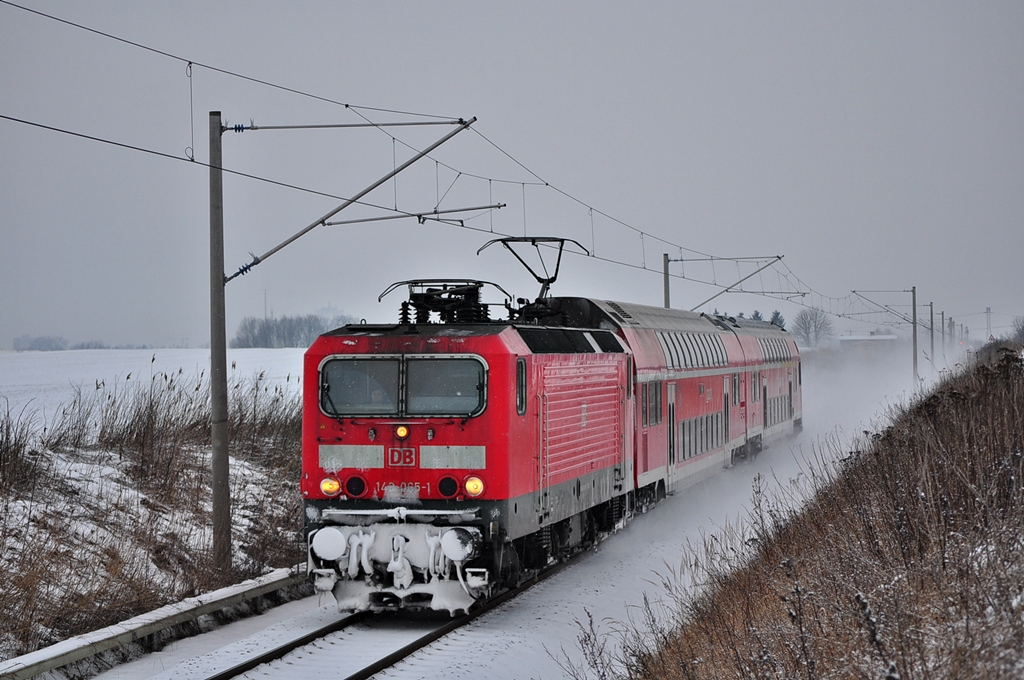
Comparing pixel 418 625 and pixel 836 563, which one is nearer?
pixel 836 563

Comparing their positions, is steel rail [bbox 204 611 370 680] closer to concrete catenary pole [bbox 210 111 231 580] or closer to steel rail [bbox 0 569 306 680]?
steel rail [bbox 0 569 306 680]

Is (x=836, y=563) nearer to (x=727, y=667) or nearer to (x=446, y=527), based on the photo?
(x=727, y=667)

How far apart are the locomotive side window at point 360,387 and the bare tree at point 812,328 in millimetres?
115235

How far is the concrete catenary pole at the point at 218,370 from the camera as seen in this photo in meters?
12.8

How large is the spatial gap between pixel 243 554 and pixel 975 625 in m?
10.8

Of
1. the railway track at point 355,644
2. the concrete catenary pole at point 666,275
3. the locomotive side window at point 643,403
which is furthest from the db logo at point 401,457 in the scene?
the concrete catenary pole at point 666,275

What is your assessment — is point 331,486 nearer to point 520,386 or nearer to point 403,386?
point 403,386

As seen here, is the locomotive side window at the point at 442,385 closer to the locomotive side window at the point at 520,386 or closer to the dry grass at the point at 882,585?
the locomotive side window at the point at 520,386

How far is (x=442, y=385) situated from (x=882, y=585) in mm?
5569

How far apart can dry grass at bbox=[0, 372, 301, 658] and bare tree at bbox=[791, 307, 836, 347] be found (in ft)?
363

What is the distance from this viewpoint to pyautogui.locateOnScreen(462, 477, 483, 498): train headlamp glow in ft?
35.3

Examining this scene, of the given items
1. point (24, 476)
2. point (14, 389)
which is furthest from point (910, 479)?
point (14, 389)

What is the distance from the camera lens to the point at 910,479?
30.4 ft

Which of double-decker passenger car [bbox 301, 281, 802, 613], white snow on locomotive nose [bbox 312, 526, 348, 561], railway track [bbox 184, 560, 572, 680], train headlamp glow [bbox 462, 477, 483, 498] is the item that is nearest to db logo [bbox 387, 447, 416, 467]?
double-decker passenger car [bbox 301, 281, 802, 613]
